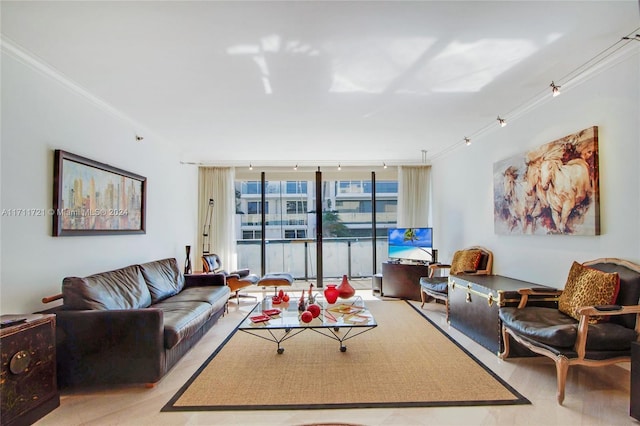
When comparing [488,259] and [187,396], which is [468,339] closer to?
[488,259]

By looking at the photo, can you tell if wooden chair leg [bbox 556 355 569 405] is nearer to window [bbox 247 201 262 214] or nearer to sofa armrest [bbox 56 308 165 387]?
sofa armrest [bbox 56 308 165 387]

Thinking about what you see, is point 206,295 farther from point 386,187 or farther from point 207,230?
point 386,187

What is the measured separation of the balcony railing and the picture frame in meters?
2.87

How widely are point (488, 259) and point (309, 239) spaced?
3477 mm

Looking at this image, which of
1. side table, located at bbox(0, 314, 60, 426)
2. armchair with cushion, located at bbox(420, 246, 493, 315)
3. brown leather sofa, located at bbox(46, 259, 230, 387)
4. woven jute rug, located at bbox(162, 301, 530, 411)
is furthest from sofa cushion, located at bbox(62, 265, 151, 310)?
armchair with cushion, located at bbox(420, 246, 493, 315)

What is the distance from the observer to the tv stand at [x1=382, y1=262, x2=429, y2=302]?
5465mm

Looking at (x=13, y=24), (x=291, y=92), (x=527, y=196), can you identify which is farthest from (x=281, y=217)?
(x=13, y=24)

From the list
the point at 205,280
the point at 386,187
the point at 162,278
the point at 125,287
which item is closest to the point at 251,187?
the point at 205,280

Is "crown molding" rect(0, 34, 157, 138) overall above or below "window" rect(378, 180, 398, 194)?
above

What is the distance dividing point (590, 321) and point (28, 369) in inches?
156

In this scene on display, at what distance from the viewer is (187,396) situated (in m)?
2.47

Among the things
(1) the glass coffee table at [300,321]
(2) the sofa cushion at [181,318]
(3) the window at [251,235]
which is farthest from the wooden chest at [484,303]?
(3) the window at [251,235]

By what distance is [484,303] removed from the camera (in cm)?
339

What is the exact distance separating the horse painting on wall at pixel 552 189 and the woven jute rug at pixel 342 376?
154 centimetres
